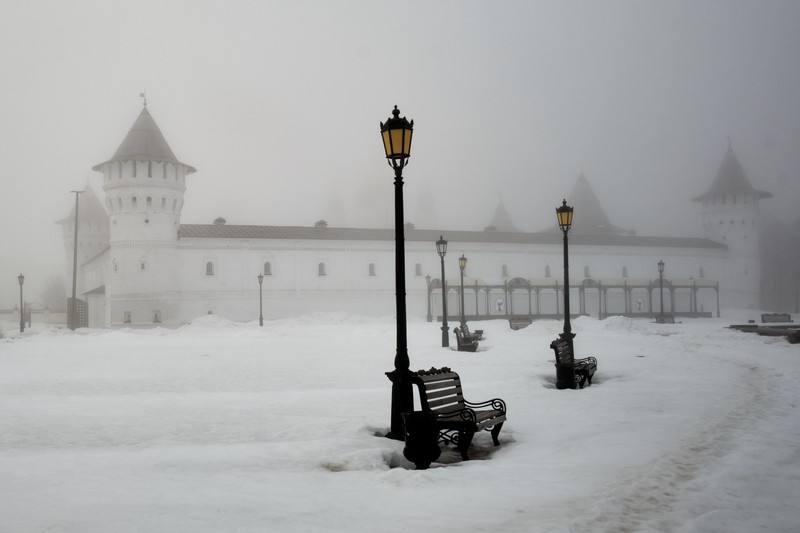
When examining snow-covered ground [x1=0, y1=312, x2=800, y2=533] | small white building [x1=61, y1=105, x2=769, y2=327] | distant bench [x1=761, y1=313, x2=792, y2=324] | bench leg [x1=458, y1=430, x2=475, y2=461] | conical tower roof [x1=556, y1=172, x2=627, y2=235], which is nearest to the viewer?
snow-covered ground [x1=0, y1=312, x2=800, y2=533]

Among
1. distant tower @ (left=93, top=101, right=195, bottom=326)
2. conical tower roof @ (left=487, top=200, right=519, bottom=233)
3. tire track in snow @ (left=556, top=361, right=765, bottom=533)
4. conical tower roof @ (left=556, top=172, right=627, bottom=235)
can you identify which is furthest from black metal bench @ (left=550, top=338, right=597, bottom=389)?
conical tower roof @ (left=487, top=200, right=519, bottom=233)

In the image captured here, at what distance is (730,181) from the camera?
5759cm

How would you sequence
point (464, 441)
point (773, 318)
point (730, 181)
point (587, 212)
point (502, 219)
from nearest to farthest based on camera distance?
point (464, 441), point (773, 318), point (730, 181), point (587, 212), point (502, 219)

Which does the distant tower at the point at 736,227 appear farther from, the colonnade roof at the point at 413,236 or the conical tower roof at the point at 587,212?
the conical tower roof at the point at 587,212

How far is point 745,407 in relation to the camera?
800 centimetres

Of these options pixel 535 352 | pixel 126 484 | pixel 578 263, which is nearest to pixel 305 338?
pixel 535 352

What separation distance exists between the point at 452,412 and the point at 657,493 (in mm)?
2210

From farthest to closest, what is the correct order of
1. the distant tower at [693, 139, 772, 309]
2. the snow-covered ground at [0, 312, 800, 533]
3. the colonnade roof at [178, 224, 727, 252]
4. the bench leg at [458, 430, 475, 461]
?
the distant tower at [693, 139, 772, 309] < the colonnade roof at [178, 224, 727, 252] < the bench leg at [458, 430, 475, 461] < the snow-covered ground at [0, 312, 800, 533]

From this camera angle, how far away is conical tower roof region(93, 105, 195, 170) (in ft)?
137

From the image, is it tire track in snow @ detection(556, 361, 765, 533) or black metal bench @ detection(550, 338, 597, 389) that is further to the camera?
black metal bench @ detection(550, 338, 597, 389)

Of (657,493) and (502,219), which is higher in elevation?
(502,219)

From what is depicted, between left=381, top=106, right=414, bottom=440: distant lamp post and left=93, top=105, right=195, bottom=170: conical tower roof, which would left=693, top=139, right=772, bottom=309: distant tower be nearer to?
left=93, top=105, right=195, bottom=170: conical tower roof

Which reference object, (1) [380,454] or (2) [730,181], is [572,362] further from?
(2) [730,181]

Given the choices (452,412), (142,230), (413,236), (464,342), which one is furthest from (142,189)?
(452,412)
